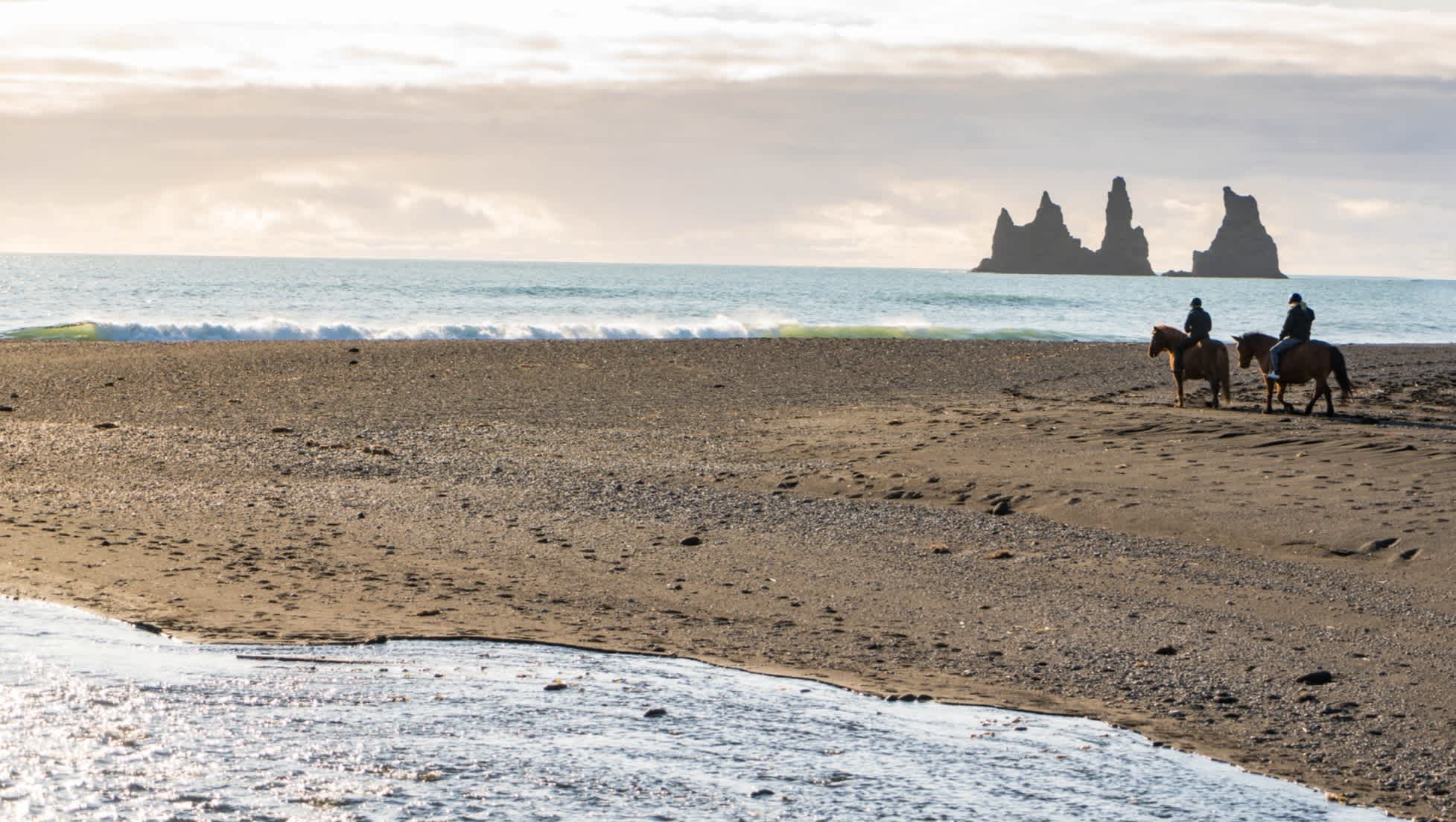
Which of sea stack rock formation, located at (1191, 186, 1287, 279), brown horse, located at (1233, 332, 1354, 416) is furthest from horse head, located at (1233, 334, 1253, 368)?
sea stack rock formation, located at (1191, 186, 1287, 279)

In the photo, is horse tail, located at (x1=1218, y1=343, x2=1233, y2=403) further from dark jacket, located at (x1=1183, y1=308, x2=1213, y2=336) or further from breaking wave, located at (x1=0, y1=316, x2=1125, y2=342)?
breaking wave, located at (x1=0, y1=316, x2=1125, y2=342)

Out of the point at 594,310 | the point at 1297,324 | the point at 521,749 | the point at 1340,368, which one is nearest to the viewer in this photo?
the point at 521,749

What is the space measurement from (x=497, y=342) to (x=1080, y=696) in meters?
25.9

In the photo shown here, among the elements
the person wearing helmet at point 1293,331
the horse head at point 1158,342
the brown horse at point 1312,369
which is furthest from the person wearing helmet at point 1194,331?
the brown horse at point 1312,369

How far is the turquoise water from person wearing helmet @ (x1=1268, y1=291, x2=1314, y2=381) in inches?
944

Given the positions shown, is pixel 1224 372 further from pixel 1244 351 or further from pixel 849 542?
pixel 849 542

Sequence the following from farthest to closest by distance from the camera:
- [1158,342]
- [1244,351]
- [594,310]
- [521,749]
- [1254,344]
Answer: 1. [594,310]
2. [1158,342]
3. [1244,351]
4. [1254,344]
5. [521,749]

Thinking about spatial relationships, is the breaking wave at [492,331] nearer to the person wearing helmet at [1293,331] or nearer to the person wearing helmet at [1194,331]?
the person wearing helmet at [1194,331]

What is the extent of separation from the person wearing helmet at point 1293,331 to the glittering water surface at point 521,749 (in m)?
13.3

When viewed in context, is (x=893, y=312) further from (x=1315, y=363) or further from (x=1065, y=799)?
(x=1065, y=799)

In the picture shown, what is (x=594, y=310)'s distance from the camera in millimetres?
62375

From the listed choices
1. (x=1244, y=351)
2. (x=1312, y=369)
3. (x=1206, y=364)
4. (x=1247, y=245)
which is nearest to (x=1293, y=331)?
(x=1244, y=351)

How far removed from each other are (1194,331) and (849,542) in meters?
11.2

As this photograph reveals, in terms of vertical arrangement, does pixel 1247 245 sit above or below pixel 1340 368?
above
